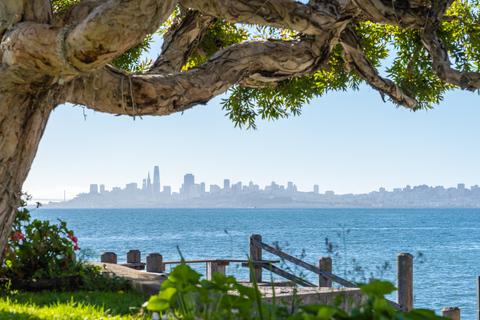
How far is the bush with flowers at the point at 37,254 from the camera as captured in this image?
665cm

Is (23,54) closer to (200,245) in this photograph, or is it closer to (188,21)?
(188,21)

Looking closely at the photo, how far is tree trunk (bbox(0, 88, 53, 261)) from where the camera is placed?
207 inches

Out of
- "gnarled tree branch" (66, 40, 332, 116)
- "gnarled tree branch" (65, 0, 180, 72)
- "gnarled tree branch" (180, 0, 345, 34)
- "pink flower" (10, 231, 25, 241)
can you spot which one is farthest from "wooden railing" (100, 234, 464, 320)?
"gnarled tree branch" (65, 0, 180, 72)

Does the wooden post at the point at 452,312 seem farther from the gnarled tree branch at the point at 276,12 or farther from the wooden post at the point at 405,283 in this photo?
the gnarled tree branch at the point at 276,12

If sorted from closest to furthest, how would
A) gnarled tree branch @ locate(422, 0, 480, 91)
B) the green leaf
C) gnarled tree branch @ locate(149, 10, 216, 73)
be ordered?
the green leaf → gnarled tree branch @ locate(149, 10, 216, 73) → gnarled tree branch @ locate(422, 0, 480, 91)

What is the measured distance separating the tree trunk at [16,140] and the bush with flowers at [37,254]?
3.36ft

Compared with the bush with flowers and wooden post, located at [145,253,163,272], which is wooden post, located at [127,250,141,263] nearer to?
wooden post, located at [145,253,163,272]

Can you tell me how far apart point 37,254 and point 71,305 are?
2.01 metres

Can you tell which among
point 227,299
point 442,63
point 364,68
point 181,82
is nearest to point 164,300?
point 227,299

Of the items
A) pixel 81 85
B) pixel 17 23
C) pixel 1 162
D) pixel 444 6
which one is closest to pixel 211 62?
pixel 81 85

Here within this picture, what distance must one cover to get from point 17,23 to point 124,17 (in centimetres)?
161

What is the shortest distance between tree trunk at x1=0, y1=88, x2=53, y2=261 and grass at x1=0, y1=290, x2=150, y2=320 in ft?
2.39

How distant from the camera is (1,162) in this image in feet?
17.3

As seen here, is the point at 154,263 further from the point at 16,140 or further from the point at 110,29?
the point at 110,29
